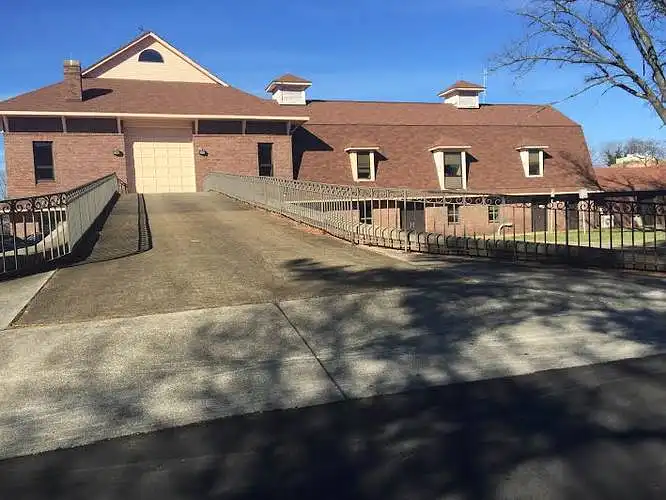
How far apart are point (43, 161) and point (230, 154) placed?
345 inches

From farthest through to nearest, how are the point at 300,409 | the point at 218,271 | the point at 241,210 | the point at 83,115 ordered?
the point at 83,115
the point at 241,210
the point at 218,271
the point at 300,409

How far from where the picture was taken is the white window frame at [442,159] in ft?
113

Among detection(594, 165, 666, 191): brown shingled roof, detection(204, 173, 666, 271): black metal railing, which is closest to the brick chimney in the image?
detection(204, 173, 666, 271): black metal railing

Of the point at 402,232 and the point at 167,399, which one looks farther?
the point at 402,232

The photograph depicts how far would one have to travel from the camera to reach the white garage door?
1195 inches

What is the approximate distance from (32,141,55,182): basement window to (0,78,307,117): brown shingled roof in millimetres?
1791

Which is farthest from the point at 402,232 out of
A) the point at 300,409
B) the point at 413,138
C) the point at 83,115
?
the point at 413,138

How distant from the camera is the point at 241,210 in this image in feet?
63.1

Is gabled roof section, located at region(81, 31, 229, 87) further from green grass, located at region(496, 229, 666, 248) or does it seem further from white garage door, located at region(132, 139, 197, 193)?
green grass, located at region(496, 229, 666, 248)

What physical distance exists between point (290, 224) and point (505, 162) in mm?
24649

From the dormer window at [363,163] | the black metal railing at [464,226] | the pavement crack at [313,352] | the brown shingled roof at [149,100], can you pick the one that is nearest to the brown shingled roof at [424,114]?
the dormer window at [363,163]

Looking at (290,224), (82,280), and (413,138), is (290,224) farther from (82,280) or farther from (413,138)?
(413,138)

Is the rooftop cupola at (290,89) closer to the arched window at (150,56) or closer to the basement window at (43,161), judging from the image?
the arched window at (150,56)

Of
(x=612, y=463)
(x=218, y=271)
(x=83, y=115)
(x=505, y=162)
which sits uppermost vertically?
(x=83, y=115)
